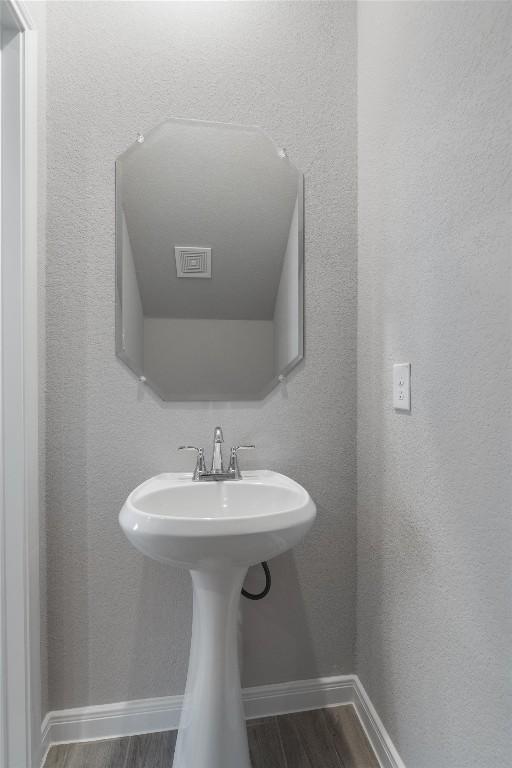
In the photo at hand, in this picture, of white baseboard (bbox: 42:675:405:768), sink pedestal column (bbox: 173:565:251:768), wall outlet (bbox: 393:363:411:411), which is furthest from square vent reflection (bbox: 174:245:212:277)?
white baseboard (bbox: 42:675:405:768)

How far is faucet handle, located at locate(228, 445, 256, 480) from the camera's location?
4.20 feet

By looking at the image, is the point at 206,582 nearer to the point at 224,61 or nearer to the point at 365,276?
the point at 365,276

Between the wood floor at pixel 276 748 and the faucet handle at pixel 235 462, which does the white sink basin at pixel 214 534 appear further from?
the wood floor at pixel 276 748

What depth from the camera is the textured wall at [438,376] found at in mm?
763

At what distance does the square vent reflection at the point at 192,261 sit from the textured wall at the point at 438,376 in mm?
502

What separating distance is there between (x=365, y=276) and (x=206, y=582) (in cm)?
100

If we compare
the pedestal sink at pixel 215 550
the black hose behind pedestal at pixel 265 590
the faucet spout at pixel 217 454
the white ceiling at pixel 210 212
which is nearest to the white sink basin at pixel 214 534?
the pedestal sink at pixel 215 550

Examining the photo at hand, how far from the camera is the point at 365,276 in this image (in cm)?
137

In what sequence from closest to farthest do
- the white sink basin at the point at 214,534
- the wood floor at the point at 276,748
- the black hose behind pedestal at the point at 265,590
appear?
1. the white sink basin at the point at 214,534
2. the wood floor at the point at 276,748
3. the black hose behind pedestal at the point at 265,590

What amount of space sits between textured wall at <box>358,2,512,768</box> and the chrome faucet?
0.42m

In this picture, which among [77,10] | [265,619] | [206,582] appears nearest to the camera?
[206,582]

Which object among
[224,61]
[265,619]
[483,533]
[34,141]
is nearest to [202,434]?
[265,619]

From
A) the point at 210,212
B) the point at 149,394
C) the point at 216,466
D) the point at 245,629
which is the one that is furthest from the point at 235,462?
the point at 210,212

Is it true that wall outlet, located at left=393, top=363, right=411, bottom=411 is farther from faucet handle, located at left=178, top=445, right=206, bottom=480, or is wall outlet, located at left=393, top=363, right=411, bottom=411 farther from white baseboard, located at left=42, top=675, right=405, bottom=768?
white baseboard, located at left=42, top=675, right=405, bottom=768
